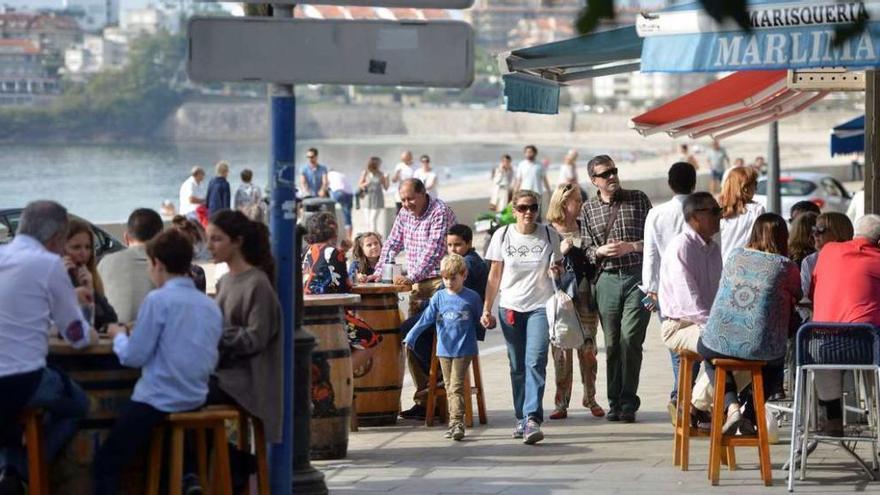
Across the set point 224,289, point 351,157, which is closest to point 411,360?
point 224,289

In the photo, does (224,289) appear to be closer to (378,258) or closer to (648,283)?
(648,283)

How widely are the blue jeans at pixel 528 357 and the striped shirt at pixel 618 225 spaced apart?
835mm

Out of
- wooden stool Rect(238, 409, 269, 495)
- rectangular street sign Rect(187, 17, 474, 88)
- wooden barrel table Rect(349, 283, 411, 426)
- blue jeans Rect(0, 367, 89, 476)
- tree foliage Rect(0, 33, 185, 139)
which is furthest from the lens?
tree foliage Rect(0, 33, 185, 139)

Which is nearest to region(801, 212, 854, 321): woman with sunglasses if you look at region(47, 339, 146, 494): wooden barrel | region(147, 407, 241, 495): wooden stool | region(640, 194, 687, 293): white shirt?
region(640, 194, 687, 293): white shirt

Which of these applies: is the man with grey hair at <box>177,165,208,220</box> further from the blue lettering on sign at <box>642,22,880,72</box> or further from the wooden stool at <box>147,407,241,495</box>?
the wooden stool at <box>147,407,241,495</box>

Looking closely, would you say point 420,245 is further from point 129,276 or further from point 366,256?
point 129,276

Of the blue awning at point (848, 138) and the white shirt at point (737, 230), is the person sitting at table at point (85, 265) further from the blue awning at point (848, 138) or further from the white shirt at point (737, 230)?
the blue awning at point (848, 138)

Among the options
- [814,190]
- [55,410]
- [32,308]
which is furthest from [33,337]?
[814,190]

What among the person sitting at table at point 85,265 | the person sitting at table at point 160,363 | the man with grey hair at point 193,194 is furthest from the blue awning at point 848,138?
the person sitting at table at point 160,363

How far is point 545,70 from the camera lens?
11.4 m

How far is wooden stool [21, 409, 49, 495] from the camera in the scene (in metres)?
6.62

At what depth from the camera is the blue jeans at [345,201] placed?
31.4m

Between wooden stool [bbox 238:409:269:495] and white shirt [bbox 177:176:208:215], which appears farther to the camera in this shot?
white shirt [bbox 177:176:208:215]

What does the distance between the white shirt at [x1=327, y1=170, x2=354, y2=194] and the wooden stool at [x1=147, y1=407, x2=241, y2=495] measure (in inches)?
973
